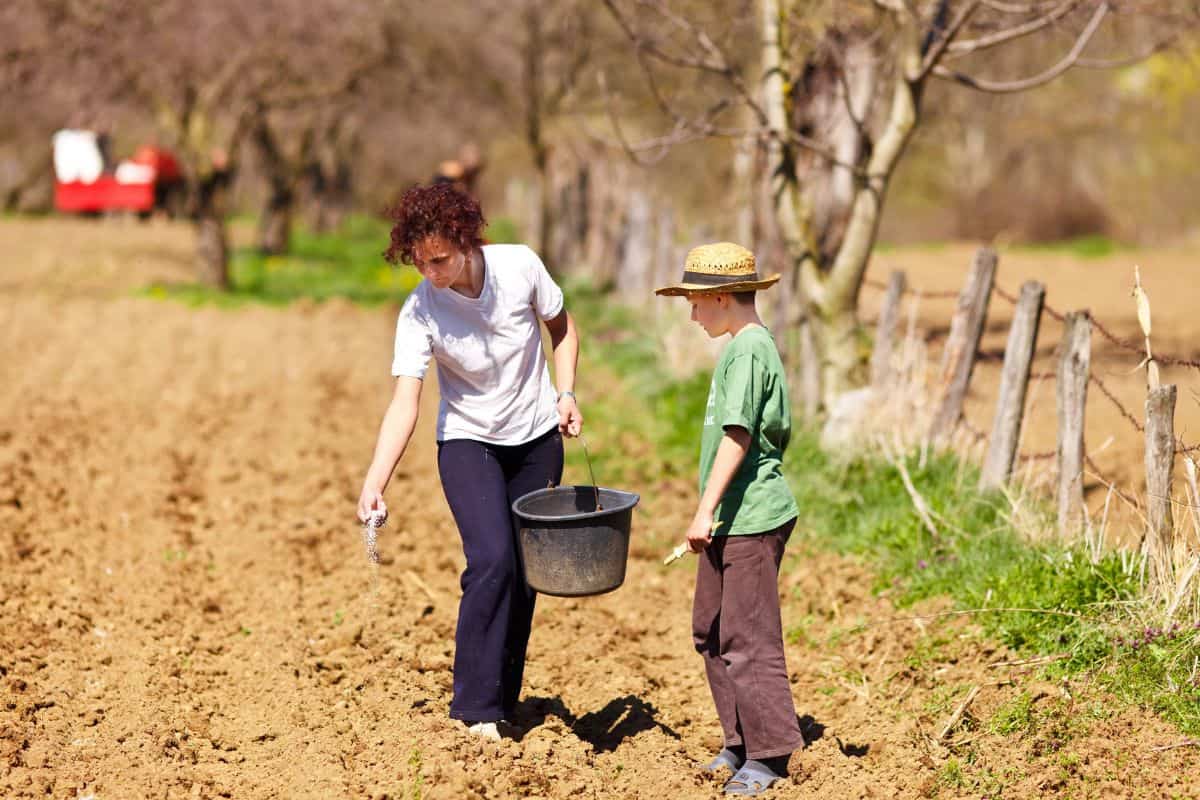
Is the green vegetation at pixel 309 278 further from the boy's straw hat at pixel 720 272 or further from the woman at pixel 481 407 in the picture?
the boy's straw hat at pixel 720 272

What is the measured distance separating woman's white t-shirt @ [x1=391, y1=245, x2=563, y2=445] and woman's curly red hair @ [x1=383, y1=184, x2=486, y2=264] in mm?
Result: 201

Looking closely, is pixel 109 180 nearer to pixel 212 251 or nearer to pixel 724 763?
pixel 212 251

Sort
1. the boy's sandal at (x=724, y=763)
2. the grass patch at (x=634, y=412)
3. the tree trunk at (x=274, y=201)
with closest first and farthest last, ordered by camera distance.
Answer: the boy's sandal at (x=724, y=763), the grass patch at (x=634, y=412), the tree trunk at (x=274, y=201)

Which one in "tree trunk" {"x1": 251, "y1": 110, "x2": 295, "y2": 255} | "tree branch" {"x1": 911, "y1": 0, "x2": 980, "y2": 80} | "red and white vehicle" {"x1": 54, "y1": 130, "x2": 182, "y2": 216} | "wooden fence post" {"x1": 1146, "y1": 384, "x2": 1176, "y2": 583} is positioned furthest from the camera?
"red and white vehicle" {"x1": 54, "y1": 130, "x2": 182, "y2": 216}

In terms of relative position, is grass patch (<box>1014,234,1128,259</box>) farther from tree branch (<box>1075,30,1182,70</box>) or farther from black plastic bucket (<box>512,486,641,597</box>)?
black plastic bucket (<box>512,486,641,597</box>)

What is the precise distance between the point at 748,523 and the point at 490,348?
3.57 feet

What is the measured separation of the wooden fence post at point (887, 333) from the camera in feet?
27.9

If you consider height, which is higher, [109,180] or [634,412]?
[109,180]

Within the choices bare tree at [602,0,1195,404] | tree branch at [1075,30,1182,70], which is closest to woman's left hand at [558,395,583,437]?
bare tree at [602,0,1195,404]

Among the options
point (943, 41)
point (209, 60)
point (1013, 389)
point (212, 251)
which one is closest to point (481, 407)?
point (1013, 389)

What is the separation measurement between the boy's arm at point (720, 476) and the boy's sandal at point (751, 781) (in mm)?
853

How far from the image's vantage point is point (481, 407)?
486cm

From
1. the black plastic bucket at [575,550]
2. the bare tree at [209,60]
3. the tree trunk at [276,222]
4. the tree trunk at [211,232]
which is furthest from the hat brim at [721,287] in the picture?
the tree trunk at [276,222]

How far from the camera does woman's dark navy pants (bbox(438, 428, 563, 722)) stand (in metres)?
4.77
